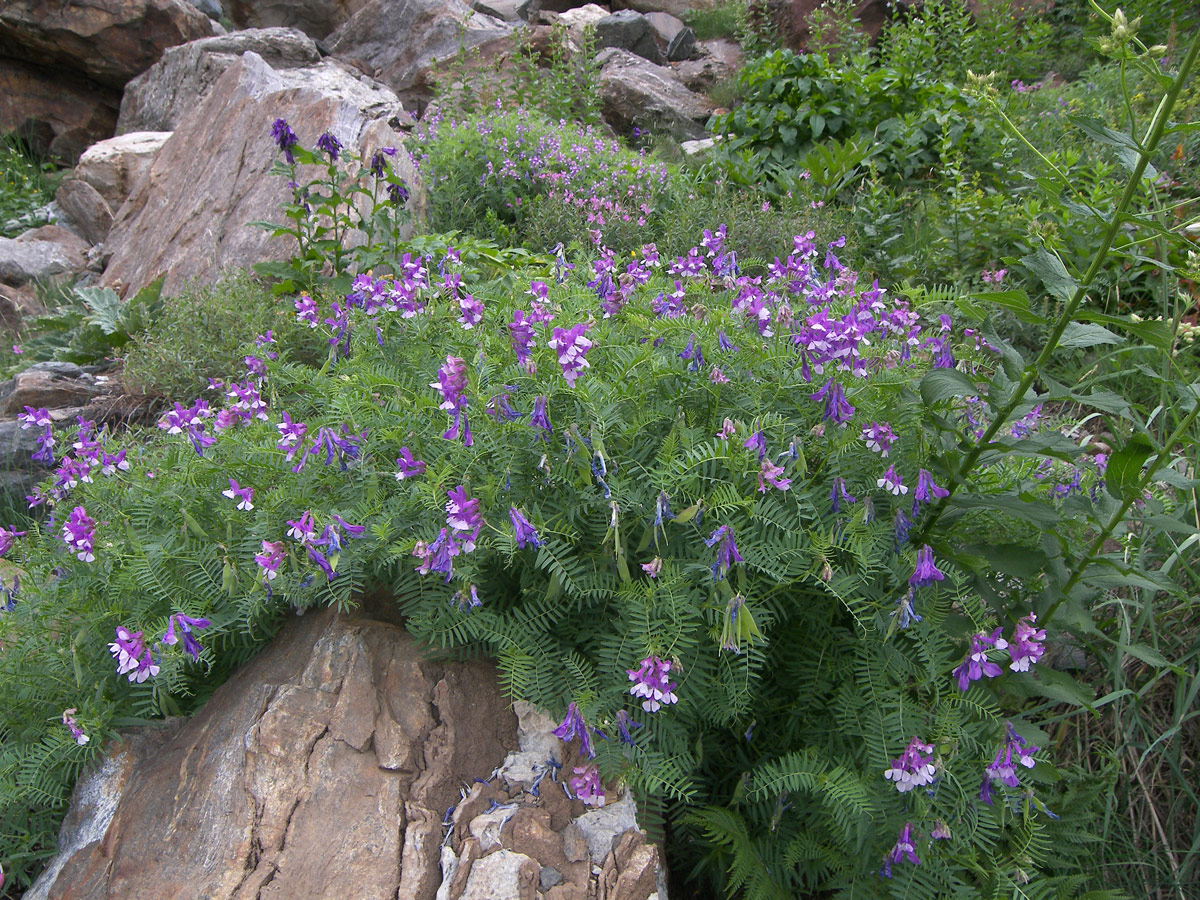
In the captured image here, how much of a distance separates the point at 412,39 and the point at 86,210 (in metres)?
4.73

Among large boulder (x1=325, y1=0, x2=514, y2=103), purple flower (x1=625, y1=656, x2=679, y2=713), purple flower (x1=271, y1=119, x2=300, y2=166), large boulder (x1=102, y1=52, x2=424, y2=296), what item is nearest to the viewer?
purple flower (x1=625, y1=656, x2=679, y2=713)

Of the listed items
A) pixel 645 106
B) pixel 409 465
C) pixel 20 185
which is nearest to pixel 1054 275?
pixel 409 465

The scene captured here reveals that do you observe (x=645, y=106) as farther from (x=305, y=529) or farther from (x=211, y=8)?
(x=305, y=529)

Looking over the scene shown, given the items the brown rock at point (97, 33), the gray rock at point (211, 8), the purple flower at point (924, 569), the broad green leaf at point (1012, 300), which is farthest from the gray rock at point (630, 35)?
the purple flower at point (924, 569)

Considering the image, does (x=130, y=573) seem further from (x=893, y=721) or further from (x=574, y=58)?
(x=574, y=58)

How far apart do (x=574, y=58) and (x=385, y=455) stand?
761 cm

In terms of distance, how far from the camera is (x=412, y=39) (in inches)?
413

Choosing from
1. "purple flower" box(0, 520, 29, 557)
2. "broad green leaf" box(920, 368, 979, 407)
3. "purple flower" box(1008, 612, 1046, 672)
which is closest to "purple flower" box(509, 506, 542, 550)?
"broad green leaf" box(920, 368, 979, 407)

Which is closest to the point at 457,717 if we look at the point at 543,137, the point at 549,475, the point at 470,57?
the point at 549,475

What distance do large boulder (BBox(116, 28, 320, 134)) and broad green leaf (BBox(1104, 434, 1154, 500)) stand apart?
893 centimetres

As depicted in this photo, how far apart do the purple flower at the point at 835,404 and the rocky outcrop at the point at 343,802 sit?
3.31 feet

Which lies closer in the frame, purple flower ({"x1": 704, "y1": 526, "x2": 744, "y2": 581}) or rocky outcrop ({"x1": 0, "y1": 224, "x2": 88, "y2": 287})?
purple flower ({"x1": 704, "y1": 526, "x2": 744, "y2": 581})

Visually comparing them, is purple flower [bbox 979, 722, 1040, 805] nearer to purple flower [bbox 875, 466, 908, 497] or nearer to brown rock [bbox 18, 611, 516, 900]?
purple flower [bbox 875, 466, 908, 497]

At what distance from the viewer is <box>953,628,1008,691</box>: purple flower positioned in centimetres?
169
